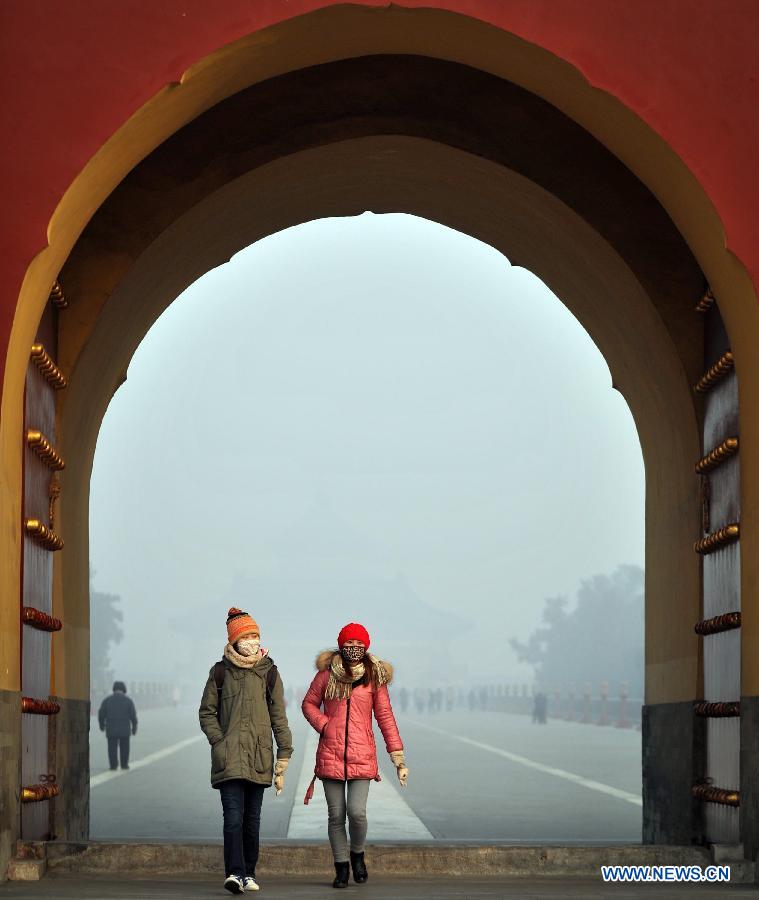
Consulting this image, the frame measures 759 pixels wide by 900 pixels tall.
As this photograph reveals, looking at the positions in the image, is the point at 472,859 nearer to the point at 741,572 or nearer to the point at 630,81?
the point at 741,572

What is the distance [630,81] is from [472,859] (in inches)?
181

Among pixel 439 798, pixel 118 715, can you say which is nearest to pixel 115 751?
pixel 118 715

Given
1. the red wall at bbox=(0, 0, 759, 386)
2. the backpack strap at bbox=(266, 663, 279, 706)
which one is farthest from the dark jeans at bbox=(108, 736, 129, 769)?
the red wall at bbox=(0, 0, 759, 386)

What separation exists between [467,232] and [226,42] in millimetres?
5244

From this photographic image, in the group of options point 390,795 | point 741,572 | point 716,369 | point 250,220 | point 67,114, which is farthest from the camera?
point 390,795

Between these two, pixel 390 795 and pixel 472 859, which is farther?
pixel 390 795

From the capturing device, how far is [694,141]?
403 inches

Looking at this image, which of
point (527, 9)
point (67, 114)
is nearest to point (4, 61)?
point (67, 114)

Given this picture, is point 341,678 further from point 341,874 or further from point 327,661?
point 341,874

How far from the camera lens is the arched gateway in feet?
34.6

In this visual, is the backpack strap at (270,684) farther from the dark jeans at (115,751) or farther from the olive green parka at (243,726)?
the dark jeans at (115,751)

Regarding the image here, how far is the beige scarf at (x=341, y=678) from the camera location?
1054cm

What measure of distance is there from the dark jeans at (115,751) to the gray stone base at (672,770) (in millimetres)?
17094

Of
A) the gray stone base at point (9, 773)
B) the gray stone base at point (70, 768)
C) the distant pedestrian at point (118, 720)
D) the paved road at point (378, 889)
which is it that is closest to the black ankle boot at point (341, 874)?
the paved road at point (378, 889)
